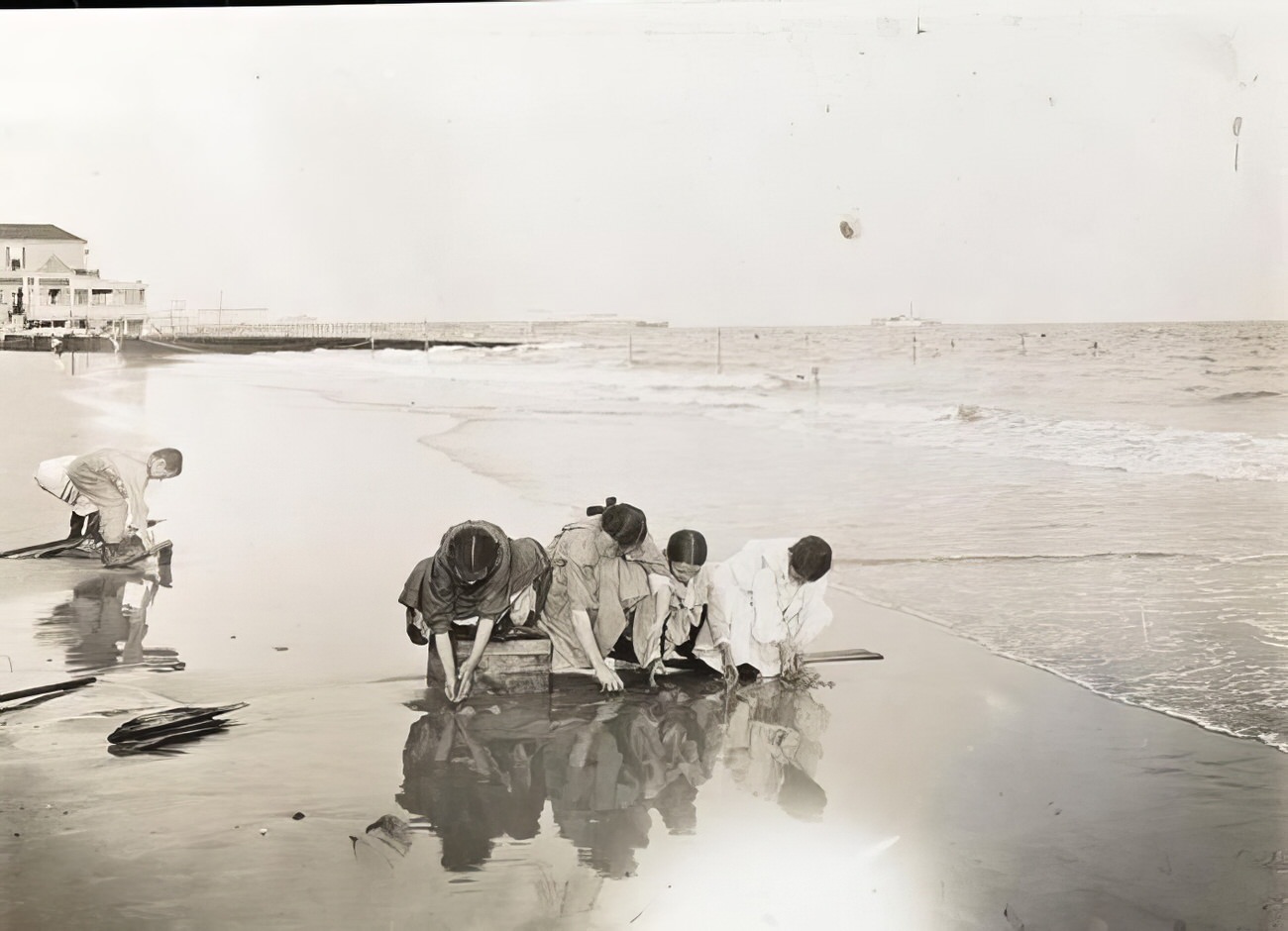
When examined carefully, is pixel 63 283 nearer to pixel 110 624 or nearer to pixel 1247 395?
pixel 110 624

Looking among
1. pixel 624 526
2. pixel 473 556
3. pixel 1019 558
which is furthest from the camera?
pixel 1019 558

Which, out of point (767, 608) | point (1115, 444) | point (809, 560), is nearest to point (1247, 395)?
point (1115, 444)

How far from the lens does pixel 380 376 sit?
3100 millimetres

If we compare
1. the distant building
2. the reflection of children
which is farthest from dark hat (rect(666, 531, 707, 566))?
the distant building

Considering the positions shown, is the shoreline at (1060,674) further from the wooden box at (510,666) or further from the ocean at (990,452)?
the wooden box at (510,666)

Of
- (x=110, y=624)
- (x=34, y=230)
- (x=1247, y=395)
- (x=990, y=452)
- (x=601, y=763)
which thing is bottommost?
(x=601, y=763)

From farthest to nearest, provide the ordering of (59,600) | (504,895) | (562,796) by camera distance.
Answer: (59,600) < (562,796) < (504,895)

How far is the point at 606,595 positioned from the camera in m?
2.80

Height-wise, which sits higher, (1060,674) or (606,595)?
(606,595)

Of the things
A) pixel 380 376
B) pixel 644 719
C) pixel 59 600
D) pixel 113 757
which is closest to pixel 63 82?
pixel 380 376

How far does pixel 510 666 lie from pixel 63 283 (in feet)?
5.07

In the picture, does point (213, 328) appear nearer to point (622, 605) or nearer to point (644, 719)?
point (622, 605)

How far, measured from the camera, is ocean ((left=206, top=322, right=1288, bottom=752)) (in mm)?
2908

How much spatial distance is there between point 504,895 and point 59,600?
56.9 inches
